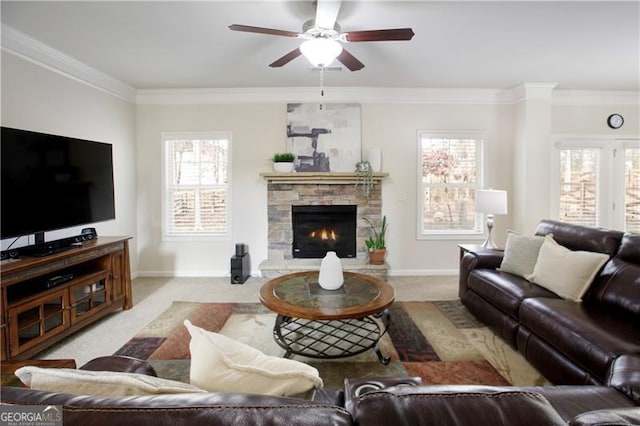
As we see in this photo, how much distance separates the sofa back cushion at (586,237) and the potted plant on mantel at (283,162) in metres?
3.09

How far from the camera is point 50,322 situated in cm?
265

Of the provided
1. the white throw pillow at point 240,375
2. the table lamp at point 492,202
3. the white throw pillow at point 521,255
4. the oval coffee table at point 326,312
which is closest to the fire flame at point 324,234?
the oval coffee table at point 326,312

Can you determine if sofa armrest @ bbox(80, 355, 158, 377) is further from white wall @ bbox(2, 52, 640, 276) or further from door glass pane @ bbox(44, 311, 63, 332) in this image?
white wall @ bbox(2, 52, 640, 276)

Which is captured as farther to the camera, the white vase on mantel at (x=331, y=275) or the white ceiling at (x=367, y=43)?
the white vase on mantel at (x=331, y=275)

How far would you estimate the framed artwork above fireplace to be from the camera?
15.5 feet

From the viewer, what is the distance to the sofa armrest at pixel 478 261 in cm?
329

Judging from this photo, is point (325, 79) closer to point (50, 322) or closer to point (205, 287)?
point (205, 287)

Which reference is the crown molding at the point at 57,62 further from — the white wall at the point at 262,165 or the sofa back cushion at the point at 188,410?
the sofa back cushion at the point at 188,410

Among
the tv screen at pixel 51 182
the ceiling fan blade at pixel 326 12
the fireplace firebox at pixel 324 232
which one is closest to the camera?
the ceiling fan blade at pixel 326 12

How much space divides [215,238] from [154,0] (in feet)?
10.2

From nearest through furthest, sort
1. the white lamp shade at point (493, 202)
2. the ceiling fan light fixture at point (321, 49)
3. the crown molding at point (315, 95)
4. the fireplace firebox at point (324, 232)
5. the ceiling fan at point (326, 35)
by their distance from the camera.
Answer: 1. the ceiling fan at point (326, 35)
2. the ceiling fan light fixture at point (321, 49)
3. the white lamp shade at point (493, 202)
4. the crown molding at point (315, 95)
5. the fireplace firebox at point (324, 232)

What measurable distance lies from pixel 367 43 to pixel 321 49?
1013 millimetres

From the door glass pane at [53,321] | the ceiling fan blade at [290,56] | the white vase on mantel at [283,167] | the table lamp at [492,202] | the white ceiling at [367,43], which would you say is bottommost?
the door glass pane at [53,321]

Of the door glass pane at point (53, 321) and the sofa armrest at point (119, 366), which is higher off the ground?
the sofa armrest at point (119, 366)
